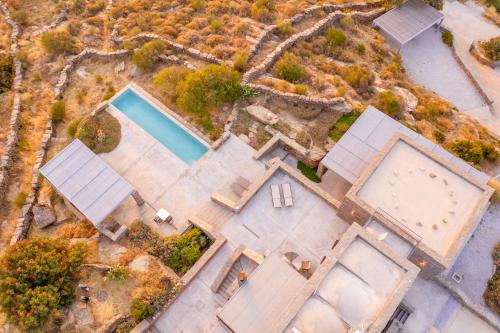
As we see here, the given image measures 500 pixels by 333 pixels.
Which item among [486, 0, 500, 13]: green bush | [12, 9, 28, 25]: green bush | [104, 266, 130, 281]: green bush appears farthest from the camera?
[486, 0, 500, 13]: green bush

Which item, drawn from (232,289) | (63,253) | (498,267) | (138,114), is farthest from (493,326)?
(138,114)

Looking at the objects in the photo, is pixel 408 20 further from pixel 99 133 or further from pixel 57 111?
pixel 57 111

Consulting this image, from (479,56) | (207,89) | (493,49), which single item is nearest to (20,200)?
(207,89)

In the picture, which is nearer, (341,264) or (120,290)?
(341,264)

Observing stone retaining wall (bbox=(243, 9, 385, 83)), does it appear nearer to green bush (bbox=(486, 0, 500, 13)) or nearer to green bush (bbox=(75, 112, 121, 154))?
green bush (bbox=(75, 112, 121, 154))

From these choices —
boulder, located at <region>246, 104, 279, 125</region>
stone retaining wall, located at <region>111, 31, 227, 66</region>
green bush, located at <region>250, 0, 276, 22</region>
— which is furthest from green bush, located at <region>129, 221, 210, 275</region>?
green bush, located at <region>250, 0, 276, 22</region>

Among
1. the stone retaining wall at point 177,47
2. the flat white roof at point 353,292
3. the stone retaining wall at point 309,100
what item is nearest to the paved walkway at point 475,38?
the stone retaining wall at point 309,100

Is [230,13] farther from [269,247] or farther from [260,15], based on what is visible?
[269,247]
